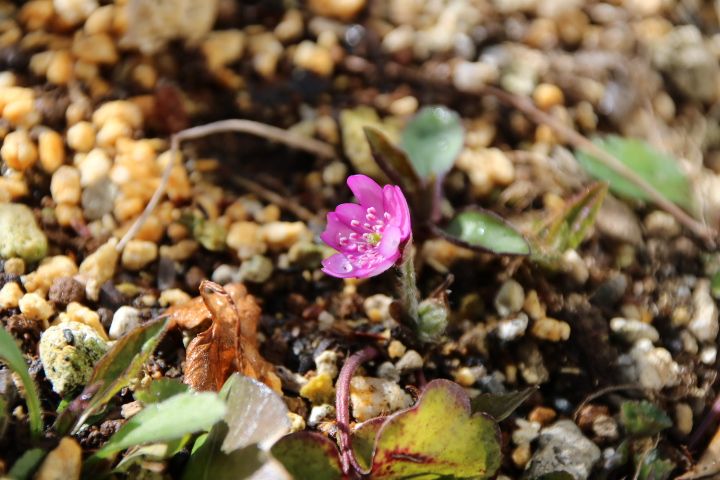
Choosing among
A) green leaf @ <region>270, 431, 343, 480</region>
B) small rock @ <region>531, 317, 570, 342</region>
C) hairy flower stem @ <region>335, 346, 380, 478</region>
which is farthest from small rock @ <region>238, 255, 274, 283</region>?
small rock @ <region>531, 317, 570, 342</region>

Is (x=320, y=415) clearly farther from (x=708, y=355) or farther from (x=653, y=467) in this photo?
(x=708, y=355)

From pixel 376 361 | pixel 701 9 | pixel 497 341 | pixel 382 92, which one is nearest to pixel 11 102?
pixel 382 92

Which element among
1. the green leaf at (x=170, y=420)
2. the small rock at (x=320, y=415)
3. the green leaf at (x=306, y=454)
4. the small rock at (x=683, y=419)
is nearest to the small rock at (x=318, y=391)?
the small rock at (x=320, y=415)

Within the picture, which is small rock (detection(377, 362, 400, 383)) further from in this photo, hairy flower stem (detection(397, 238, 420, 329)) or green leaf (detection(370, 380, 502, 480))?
green leaf (detection(370, 380, 502, 480))

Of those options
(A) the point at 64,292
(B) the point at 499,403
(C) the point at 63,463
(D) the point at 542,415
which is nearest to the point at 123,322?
(A) the point at 64,292

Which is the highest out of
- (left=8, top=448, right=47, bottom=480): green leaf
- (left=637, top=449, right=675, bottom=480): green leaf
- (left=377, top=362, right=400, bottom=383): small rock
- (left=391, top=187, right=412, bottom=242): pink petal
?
(left=391, top=187, right=412, bottom=242): pink petal

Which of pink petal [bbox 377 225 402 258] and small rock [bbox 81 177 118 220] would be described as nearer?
pink petal [bbox 377 225 402 258]
